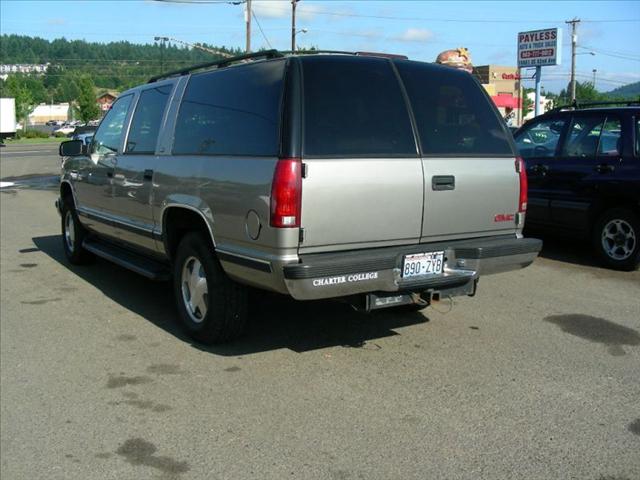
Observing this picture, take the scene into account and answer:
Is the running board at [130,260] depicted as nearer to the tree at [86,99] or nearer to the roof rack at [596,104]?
the roof rack at [596,104]

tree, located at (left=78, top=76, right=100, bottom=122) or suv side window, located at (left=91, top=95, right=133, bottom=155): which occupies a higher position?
tree, located at (left=78, top=76, right=100, bottom=122)

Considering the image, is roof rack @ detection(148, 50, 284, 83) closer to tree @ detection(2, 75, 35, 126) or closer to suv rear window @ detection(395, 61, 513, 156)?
suv rear window @ detection(395, 61, 513, 156)

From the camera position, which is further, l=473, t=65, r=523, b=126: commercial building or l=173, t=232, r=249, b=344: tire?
l=473, t=65, r=523, b=126: commercial building

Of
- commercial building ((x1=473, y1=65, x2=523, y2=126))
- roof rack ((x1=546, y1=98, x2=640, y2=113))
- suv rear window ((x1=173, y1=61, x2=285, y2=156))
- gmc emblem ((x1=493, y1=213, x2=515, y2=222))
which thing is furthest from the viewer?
commercial building ((x1=473, y1=65, x2=523, y2=126))

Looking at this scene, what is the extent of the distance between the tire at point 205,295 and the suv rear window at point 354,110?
50.3 inches

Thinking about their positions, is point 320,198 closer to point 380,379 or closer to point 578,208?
point 380,379

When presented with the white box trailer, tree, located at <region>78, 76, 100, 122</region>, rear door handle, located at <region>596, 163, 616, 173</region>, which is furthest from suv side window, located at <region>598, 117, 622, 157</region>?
tree, located at <region>78, 76, 100, 122</region>

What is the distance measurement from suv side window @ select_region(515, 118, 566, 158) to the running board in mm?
4913

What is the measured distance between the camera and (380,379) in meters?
4.32

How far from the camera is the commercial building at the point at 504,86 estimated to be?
63.4m

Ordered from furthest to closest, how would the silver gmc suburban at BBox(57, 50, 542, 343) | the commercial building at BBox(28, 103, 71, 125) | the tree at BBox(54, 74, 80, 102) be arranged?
the commercial building at BBox(28, 103, 71, 125) → the tree at BBox(54, 74, 80, 102) → the silver gmc suburban at BBox(57, 50, 542, 343)

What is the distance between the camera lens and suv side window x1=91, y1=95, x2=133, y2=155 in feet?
21.1

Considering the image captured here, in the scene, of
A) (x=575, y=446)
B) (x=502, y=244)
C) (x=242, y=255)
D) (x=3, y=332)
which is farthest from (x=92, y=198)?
(x=575, y=446)

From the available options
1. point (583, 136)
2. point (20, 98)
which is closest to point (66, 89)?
point (20, 98)
